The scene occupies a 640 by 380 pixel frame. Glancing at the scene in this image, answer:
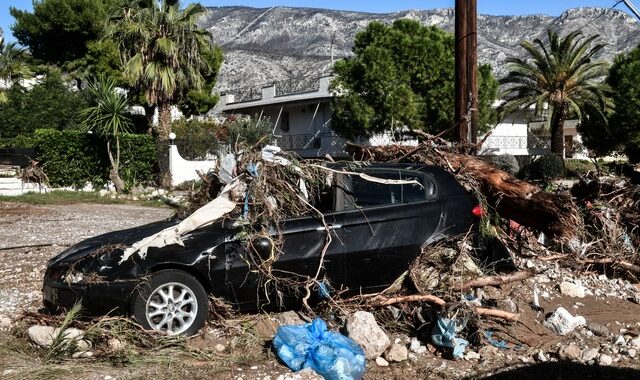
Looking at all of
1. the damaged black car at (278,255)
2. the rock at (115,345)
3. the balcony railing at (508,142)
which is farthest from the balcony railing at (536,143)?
the rock at (115,345)

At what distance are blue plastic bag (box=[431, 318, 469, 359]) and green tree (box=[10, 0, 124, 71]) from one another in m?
39.1

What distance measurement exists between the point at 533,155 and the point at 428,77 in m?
14.5

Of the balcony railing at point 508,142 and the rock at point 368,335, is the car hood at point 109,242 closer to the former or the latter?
the rock at point 368,335

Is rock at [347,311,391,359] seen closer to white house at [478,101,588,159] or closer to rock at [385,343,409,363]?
rock at [385,343,409,363]

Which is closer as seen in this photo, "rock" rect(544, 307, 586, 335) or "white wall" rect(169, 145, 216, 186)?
"rock" rect(544, 307, 586, 335)

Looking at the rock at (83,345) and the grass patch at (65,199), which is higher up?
the grass patch at (65,199)

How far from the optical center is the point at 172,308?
6227 millimetres

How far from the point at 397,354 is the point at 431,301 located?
792 mm

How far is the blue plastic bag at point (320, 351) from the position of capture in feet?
17.8

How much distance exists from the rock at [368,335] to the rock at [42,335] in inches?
101

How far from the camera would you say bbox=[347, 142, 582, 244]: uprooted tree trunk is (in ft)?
26.3

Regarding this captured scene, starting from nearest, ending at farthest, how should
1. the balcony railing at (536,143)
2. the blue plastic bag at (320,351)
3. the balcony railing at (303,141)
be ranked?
the blue plastic bag at (320,351), the balcony railing at (303,141), the balcony railing at (536,143)

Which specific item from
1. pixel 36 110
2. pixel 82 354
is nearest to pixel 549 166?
pixel 36 110

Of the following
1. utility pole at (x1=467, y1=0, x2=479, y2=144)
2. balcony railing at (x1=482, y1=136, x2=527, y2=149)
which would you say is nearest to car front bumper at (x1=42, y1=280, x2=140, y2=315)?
utility pole at (x1=467, y1=0, x2=479, y2=144)
